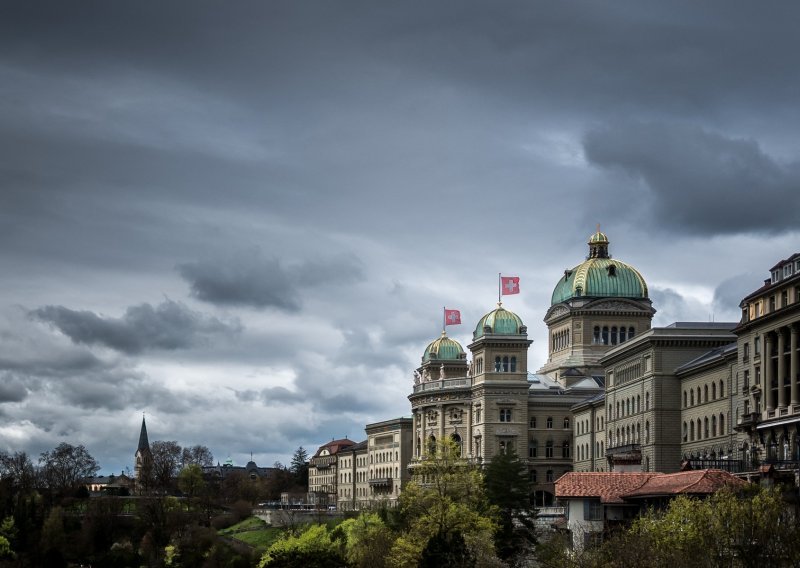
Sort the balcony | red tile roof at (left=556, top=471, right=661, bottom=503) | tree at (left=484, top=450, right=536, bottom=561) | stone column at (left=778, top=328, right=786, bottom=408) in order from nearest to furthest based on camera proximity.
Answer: red tile roof at (left=556, top=471, right=661, bottom=503) < stone column at (left=778, top=328, right=786, bottom=408) < tree at (left=484, top=450, right=536, bottom=561) < the balcony

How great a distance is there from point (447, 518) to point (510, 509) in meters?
20.2

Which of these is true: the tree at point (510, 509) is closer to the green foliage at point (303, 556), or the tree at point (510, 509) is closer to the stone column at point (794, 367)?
the green foliage at point (303, 556)

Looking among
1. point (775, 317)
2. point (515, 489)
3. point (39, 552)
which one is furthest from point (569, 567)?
point (39, 552)

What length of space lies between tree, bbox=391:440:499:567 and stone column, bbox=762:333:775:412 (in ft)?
74.4

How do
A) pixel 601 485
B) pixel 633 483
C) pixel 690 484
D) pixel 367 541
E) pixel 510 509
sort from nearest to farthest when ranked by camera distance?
pixel 690 484, pixel 601 485, pixel 633 483, pixel 510 509, pixel 367 541

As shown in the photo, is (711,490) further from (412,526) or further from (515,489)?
(515,489)

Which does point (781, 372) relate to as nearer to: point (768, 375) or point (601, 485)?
point (768, 375)

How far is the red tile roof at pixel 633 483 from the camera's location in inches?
3647

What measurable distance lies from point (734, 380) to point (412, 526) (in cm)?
3702

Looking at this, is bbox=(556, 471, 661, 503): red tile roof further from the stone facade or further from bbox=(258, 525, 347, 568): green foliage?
bbox=(258, 525, 347, 568): green foliage

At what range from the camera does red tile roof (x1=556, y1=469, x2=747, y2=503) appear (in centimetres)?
9262

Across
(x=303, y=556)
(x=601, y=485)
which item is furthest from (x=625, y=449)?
(x=601, y=485)

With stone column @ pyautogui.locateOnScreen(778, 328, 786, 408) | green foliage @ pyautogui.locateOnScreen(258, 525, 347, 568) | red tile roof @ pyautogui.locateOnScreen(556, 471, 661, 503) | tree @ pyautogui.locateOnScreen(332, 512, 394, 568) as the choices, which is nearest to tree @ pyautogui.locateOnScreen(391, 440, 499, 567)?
tree @ pyautogui.locateOnScreen(332, 512, 394, 568)

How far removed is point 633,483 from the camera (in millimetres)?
101750
